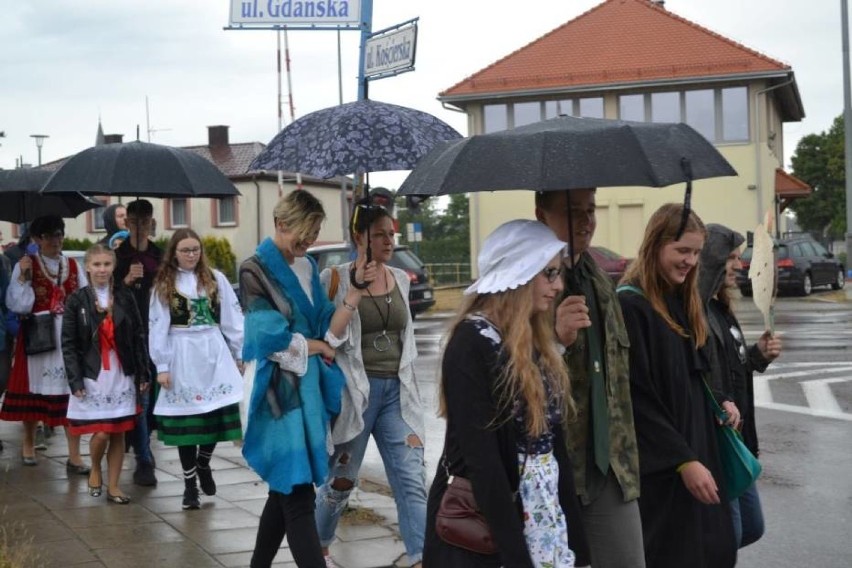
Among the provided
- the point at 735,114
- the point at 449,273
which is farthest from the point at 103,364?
the point at 449,273

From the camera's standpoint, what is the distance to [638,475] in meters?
4.18

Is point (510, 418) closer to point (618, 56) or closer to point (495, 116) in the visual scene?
point (618, 56)

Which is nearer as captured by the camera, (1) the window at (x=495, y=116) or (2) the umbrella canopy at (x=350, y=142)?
(2) the umbrella canopy at (x=350, y=142)

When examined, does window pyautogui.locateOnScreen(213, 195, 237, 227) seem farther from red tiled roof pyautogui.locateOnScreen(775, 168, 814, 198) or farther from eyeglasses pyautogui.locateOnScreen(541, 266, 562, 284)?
eyeglasses pyautogui.locateOnScreen(541, 266, 562, 284)

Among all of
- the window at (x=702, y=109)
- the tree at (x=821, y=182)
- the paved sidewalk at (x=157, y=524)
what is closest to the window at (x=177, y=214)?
the window at (x=702, y=109)

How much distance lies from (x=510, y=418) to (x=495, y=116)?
128 feet

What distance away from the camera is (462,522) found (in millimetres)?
3357

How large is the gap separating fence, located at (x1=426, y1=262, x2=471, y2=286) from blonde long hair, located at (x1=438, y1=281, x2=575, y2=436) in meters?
44.6

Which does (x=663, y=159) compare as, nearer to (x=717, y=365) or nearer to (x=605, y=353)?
(x=605, y=353)

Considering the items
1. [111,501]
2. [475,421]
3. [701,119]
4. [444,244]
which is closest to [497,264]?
[475,421]

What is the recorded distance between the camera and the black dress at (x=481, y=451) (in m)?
3.30

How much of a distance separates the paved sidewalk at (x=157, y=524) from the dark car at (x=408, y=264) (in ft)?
46.6

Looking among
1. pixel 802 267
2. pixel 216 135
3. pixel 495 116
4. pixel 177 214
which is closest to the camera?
pixel 802 267

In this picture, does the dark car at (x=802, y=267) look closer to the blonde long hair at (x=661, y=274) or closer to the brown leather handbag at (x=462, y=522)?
the blonde long hair at (x=661, y=274)
